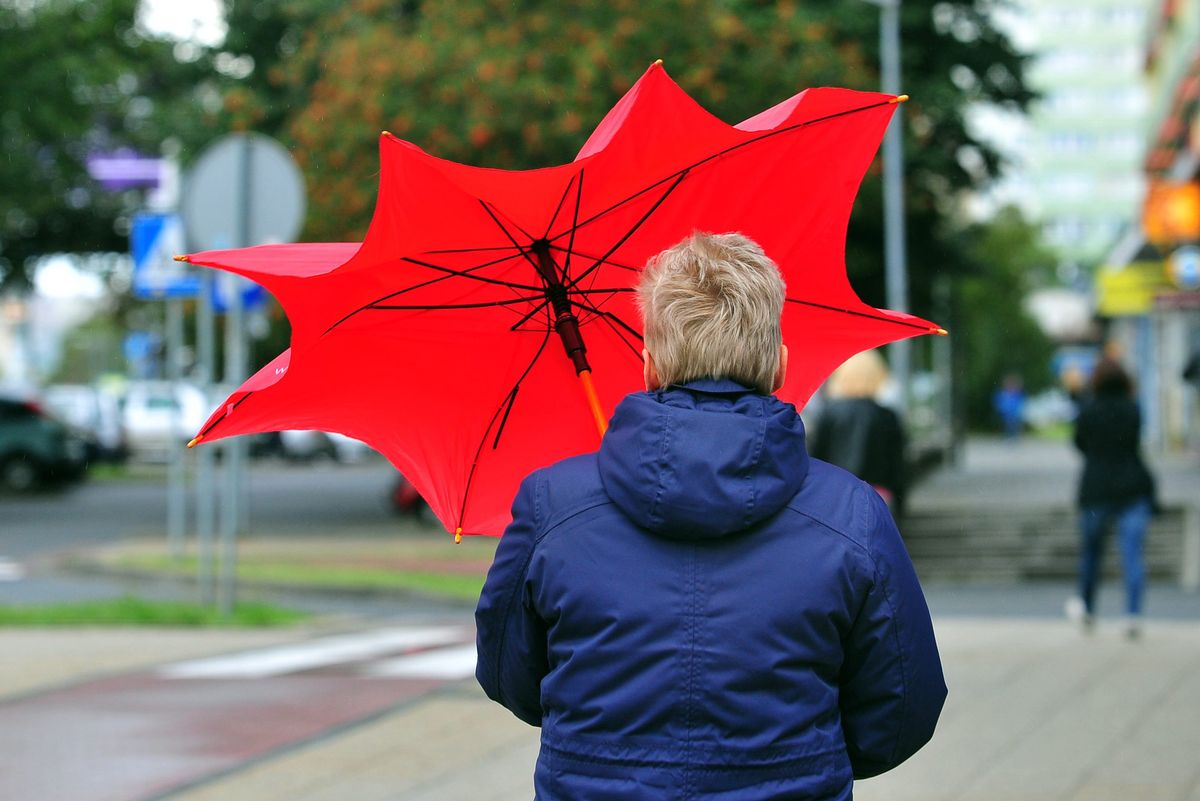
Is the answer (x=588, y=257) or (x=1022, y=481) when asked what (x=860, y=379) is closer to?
(x=588, y=257)

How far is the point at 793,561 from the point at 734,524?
11 cm

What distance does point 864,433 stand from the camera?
925 cm

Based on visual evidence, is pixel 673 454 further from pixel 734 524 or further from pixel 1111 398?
pixel 1111 398

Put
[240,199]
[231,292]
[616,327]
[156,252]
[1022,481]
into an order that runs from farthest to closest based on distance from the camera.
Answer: [1022,481], [156,252], [231,292], [240,199], [616,327]

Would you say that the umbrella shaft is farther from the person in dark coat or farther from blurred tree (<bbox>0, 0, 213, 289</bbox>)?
blurred tree (<bbox>0, 0, 213, 289</bbox>)

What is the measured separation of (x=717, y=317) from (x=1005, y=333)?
61.5 metres

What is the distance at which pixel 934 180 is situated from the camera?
28625 mm

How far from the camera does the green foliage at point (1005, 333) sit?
58.8 m

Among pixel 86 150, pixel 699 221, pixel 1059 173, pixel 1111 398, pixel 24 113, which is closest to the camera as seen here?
pixel 699 221

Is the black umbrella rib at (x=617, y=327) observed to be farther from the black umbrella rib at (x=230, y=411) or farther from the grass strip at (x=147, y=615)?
the grass strip at (x=147, y=615)

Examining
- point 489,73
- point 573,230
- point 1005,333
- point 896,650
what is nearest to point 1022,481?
point 489,73

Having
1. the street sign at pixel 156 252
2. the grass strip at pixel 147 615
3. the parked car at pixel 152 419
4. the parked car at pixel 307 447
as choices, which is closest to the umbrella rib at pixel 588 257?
the grass strip at pixel 147 615

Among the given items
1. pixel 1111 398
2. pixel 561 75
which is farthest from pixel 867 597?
pixel 561 75

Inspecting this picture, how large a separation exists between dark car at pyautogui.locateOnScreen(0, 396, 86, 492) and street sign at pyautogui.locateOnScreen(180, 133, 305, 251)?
1907 cm
